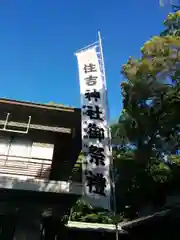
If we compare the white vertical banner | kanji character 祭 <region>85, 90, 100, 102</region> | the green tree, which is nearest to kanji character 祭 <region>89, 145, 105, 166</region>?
the white vertical banner

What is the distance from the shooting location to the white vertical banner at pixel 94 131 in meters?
8.63

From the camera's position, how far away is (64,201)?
31.1 ft

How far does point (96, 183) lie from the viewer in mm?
8719

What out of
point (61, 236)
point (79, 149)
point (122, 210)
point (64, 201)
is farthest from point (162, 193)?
point (64, 201)

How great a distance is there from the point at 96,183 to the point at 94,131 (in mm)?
1763

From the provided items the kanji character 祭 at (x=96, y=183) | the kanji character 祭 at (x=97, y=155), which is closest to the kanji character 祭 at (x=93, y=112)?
the kanji character 祭 at (x=97, y=155)

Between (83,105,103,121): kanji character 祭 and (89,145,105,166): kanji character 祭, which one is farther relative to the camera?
(83,105,103,121): kanji character 祭

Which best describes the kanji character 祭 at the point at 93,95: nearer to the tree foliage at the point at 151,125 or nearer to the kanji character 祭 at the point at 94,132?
the kanji character 祭 at the point at 94,132

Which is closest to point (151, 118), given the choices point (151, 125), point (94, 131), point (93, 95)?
point (151, 125)

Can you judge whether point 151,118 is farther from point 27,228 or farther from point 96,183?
point 27,228

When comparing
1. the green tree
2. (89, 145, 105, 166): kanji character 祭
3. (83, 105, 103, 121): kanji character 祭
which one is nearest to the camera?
(89, 145, 105, 166): kanji character 祭

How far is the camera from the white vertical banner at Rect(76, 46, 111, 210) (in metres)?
8.63

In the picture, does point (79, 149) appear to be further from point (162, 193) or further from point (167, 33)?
point (162, 193)

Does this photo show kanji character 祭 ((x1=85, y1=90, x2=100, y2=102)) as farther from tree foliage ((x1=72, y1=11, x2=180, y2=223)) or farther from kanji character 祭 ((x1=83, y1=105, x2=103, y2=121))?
tree foliage ((x1=72, y1=11, x2=180, y2=223))
